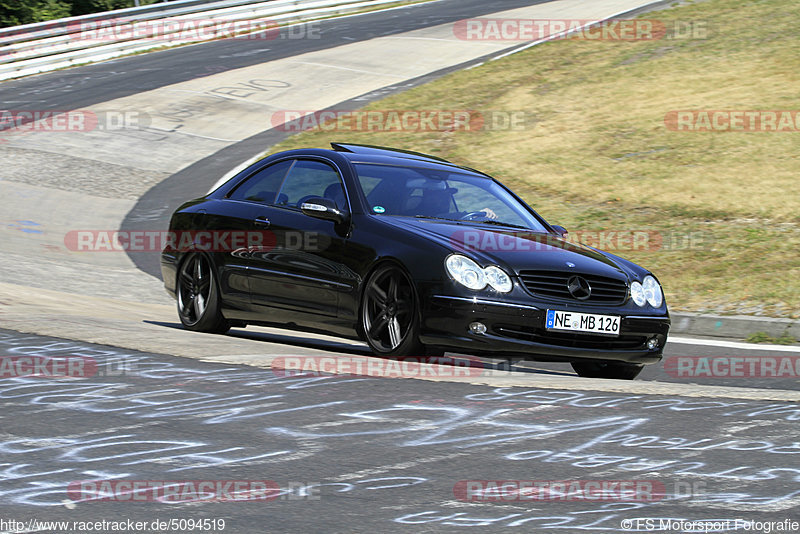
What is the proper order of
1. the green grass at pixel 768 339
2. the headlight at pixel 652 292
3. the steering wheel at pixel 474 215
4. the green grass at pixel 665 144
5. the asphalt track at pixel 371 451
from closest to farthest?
the asphalt track at pixel 371 451
the headlight at pixel 652 292
the steering wheel at pixel 474 215
the green grass at pixel 768 339
the green grass at pixel 665 144

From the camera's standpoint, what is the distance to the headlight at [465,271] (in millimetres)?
6930

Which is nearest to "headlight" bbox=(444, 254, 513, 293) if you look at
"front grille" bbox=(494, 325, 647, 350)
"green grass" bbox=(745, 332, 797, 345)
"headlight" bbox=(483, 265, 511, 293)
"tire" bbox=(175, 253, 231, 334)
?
"headlight" bbox=(483, 265, 511, 293)

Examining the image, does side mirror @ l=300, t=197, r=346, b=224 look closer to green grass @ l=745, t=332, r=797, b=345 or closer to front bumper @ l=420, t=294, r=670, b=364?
front bumper @ l=420, t=294, r=670, b=364

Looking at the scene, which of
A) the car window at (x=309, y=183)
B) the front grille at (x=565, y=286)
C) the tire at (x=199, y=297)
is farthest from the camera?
the tire at (x=199, y=297)

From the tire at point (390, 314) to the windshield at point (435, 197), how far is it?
24.2 inches

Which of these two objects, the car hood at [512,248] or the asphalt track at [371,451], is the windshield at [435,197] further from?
the asphalt track at [371,451]

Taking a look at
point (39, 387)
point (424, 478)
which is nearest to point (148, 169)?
point (39, 387)

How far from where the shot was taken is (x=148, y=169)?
1950 cm

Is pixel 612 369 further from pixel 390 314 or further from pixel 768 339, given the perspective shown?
pixel 768 339

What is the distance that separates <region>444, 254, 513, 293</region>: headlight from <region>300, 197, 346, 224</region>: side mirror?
3.72 feet

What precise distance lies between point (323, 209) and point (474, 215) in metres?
1.12

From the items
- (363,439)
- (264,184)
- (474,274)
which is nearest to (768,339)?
(474,274)

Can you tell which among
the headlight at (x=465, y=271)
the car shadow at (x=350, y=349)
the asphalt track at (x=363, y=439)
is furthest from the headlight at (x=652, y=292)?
the headlight at (x=465, y=271)

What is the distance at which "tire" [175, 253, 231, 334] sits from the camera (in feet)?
28.8
